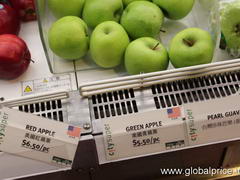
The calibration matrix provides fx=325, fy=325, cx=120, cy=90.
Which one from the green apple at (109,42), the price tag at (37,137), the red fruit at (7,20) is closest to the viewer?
the price tag at (37,137)

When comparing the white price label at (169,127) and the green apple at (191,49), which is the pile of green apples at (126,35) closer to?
the green apple at (191,49)

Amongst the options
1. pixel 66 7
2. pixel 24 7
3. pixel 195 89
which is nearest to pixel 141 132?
pixel 195 89

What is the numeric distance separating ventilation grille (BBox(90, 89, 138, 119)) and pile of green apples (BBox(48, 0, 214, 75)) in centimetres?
7

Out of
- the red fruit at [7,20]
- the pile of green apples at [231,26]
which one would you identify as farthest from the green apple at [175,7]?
the red fruit at [7,20]

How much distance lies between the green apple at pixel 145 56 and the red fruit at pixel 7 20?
1.06ft

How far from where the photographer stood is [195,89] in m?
0.68

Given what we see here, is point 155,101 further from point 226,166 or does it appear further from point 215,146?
point 226,166

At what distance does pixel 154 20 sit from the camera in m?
0.74

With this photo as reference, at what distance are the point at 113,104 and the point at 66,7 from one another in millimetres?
288

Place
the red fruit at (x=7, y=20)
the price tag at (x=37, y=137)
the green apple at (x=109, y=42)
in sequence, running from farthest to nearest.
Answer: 1. the red fruit at (x=7, y=20)
2. the green apple at (x=109, y=42)
3. the price tag at (x=37, y=137)

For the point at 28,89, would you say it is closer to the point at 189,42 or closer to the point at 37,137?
the point at 37,137

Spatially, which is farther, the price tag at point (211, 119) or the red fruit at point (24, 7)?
the red fruit at point (24, 7)

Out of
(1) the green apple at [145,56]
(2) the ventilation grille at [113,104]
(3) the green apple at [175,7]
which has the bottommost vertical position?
(2) the ventilation grille at [113,104]

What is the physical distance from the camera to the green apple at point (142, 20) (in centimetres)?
74
